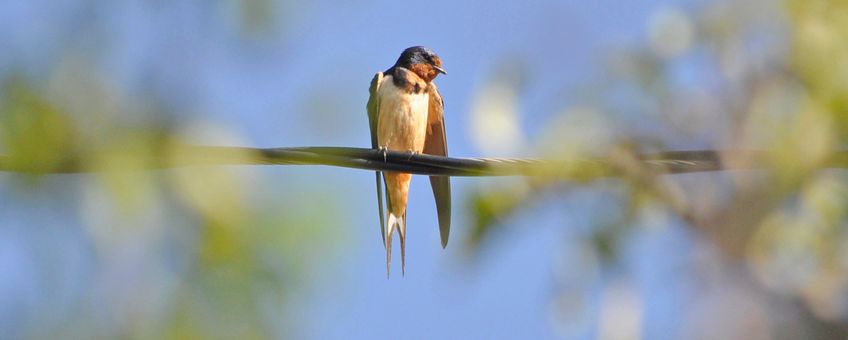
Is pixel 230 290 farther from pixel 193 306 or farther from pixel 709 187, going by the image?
Answer: pixel 709 187

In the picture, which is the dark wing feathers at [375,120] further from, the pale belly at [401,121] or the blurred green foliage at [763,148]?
the blurred green foliage at [763,148]

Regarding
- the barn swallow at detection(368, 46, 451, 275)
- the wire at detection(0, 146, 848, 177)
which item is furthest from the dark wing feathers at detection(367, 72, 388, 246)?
the wire at detection(0, 146, 848, 177)

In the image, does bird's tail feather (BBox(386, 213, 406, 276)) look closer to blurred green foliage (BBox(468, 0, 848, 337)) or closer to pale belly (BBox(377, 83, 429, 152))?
pale belly (BBox(377, 83, 429, 152))

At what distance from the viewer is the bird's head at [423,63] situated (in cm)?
626

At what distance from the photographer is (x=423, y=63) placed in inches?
248

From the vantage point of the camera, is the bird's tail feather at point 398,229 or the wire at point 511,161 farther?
the bird's tail feather at point 398,229

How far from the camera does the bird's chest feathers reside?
5957mm

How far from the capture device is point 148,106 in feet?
4.11

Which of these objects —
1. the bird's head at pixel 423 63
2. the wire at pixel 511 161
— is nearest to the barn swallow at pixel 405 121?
the bird's head at pixel 423 63

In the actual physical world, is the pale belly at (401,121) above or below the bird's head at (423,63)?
below

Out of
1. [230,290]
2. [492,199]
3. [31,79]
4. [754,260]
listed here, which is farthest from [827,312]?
[31,79]

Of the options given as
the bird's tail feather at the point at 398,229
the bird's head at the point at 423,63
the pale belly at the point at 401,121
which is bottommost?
the bird's tail feather at the point at 398,229

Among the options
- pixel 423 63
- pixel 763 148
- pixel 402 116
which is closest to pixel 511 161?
pixel 763 148

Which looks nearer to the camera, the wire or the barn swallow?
the wire
